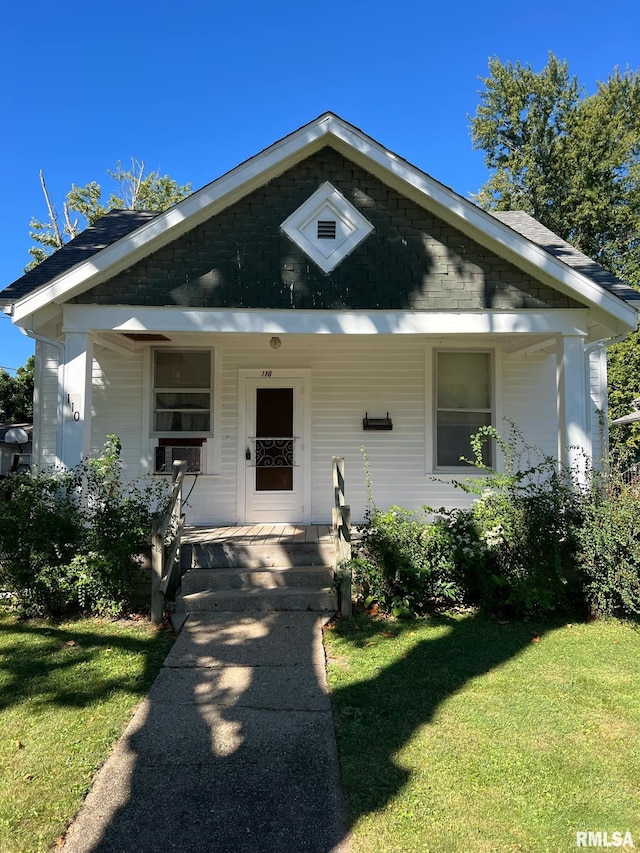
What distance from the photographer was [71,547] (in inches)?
210

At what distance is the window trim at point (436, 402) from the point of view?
8086 mm

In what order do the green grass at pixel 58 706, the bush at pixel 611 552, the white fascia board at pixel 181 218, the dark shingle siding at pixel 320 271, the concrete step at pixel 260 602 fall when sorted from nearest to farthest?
the green grass at pixel 58 706 → the bush at pixel 611 552 → the concrete step at pixel 260 602 → the white fascia board at pixel 181 218 → the dark shingle siding at pixel 320 271

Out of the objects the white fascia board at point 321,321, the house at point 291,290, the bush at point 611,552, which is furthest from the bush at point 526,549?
the white fascia board at point 321,321

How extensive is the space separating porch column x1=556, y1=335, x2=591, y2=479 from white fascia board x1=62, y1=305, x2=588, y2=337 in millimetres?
219

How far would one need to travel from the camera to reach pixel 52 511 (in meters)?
5.42

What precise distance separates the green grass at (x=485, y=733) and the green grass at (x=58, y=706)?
1.45m

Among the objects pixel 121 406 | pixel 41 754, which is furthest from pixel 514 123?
pixel 41 754

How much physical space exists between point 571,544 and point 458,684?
7.36 ft

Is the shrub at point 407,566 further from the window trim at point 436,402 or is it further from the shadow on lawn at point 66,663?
the window trim at point 436,402

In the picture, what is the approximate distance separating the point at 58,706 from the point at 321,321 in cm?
450

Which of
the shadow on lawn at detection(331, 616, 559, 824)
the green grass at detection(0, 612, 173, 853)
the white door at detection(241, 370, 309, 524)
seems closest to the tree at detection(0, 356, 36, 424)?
the white door at detection(241, 370, 309, 524)

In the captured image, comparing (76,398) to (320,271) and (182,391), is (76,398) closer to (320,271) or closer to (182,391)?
(182,391)

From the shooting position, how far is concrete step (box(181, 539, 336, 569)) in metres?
6.17

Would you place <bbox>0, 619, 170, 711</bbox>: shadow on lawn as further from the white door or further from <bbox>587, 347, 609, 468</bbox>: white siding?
<bbox>587, 347, 609, 468</bbox>: white siding
